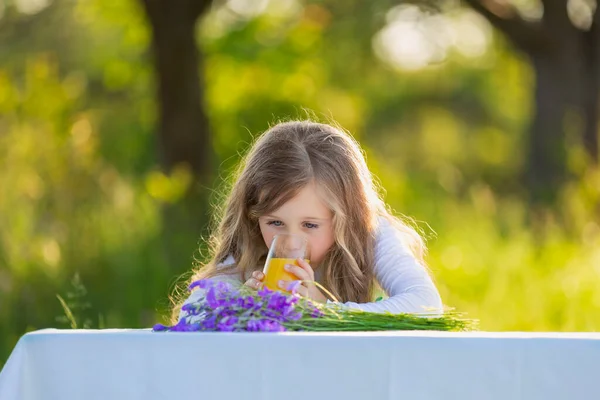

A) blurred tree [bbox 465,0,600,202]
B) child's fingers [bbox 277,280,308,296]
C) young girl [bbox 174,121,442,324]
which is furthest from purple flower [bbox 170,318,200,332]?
blurred tree [bbox 465,0,600,202]

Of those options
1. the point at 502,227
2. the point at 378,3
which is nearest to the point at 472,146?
the point at 378,3

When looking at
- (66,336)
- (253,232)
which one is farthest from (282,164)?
(66,336)

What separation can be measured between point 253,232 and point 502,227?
5.92 meters

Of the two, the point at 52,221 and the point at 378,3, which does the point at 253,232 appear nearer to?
the point at 52,221

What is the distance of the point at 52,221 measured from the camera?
6469 millimetres

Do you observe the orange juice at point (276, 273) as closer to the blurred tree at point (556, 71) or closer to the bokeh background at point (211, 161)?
the bokeh background at point (211, 161)

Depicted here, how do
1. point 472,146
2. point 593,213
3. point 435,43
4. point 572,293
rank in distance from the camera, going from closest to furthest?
point 572,293 < point 593,213 < point 435,43 < point 472,146

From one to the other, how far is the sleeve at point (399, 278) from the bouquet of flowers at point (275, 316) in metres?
0.49

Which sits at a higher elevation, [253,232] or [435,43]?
[435,43]

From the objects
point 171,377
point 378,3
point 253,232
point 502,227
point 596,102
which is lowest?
point 171,377

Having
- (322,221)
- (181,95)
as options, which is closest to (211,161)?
(181,95)

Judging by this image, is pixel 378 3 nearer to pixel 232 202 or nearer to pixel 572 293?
pixel 572 293

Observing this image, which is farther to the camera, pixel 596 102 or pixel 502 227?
pixel 596 102

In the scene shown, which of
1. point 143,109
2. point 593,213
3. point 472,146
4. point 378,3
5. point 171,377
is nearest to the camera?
point 171,377
